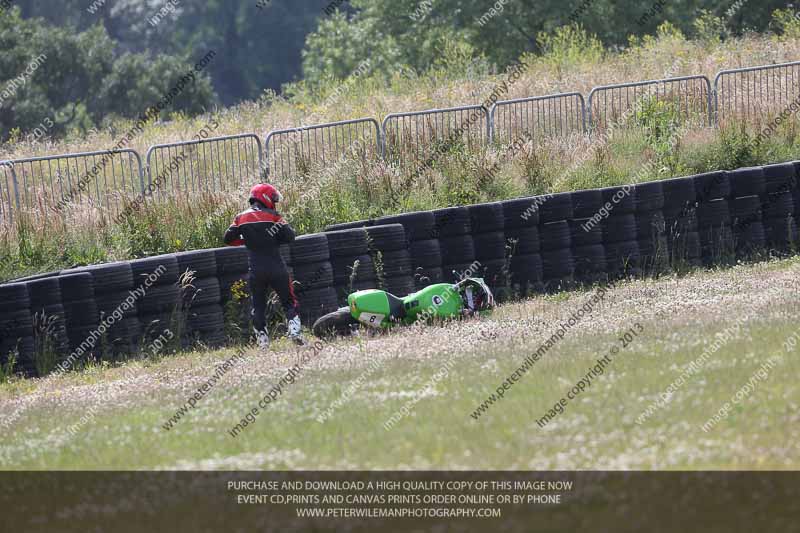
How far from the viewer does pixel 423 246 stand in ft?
50.0

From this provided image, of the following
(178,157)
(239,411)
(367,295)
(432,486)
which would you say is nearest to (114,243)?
(178,157)

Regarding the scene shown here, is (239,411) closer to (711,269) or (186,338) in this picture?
(186,338)

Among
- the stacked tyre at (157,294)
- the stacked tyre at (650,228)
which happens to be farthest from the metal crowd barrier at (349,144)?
the stacked tyre at (650,228)

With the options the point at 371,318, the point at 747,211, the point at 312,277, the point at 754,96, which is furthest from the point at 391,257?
the point at 754,96

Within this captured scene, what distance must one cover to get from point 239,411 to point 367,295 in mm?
3718

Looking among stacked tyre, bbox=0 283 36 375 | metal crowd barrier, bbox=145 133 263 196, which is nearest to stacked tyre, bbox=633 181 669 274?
metal crowd barrier, bbox=145 133 263 196

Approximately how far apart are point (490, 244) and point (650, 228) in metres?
2.62

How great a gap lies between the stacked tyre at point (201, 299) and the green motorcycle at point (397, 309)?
1430 mm

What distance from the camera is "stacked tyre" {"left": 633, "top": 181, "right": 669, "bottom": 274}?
643 inches

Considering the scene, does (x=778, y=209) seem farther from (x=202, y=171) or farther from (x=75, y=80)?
(x=75, y=80)

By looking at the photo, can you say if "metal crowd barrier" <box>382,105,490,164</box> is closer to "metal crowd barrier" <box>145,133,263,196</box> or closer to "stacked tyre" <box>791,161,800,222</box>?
"metal crowd barrier" <box>145,133,263,196</box>

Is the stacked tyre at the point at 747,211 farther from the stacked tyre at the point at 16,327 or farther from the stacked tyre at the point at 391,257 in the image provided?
the stacked tyre at the point at 16,327

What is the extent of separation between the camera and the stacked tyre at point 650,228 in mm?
16344

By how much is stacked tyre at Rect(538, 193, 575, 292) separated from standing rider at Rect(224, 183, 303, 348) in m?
4.19
